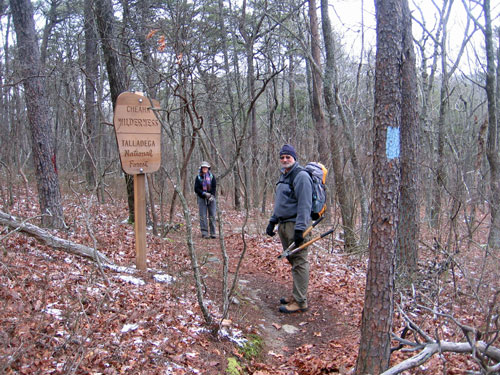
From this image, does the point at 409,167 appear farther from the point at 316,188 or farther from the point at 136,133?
the point at 136,133

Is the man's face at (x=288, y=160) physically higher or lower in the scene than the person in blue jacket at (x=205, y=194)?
higher

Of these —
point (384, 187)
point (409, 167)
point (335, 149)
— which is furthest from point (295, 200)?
point (335, 149)

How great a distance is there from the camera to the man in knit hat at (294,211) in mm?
5227

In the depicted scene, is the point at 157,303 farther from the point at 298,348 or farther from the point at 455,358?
the point at 455,358

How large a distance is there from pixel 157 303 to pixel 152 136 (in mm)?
2490

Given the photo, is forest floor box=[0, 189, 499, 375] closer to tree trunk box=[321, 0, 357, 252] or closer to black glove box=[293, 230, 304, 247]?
black glove box=[293, 230, 304, 247]

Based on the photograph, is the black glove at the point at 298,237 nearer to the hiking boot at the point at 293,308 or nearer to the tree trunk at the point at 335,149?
the hiking boot at the point at 293,308

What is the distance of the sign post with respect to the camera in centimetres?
536

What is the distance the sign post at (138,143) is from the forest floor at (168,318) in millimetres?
737

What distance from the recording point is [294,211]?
5.43m

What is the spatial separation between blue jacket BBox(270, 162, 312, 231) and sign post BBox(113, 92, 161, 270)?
1966 mm

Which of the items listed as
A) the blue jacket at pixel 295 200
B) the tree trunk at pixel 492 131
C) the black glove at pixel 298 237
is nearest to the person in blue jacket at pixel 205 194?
the blue jacket at pixel 295 200

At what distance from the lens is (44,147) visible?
23.4ft

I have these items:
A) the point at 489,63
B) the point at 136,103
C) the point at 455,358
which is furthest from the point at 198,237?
the point at 489,63
